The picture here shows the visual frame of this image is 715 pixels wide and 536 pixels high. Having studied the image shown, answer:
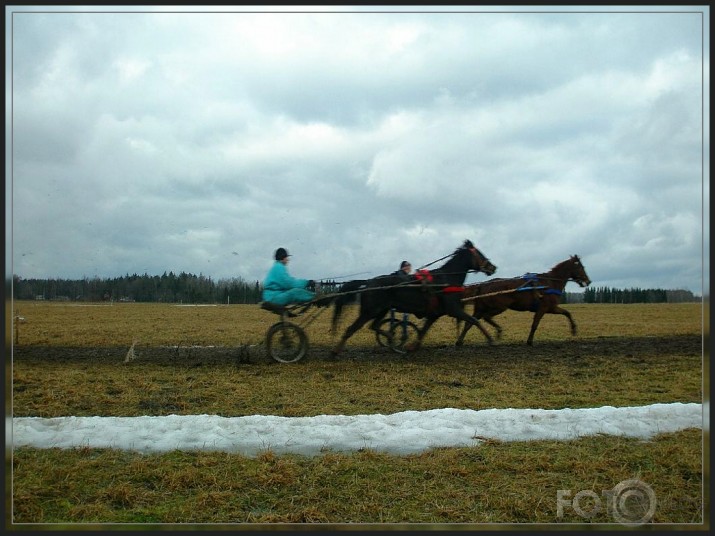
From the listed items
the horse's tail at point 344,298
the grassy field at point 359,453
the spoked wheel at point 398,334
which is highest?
the horse's tail at point 344,298

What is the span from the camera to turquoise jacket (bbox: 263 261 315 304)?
9.86m

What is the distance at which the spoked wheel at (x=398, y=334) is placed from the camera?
11.8m

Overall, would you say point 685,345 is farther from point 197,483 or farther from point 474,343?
point 197,483

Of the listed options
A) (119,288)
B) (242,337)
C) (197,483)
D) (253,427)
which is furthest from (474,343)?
(197,483)

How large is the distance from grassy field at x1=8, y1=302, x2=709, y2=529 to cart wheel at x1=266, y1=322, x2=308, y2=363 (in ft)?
0.90

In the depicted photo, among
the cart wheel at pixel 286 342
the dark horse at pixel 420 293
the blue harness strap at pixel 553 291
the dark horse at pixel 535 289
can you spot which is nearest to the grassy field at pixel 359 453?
the cart wheel at pixel 286 342

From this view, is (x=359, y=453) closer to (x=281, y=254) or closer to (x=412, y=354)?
(x=281, y=254)

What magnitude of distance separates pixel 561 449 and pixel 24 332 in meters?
12.5

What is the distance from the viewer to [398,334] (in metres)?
12.5

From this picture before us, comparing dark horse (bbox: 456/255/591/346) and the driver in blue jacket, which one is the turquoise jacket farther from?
dark horse (bbox: 456/255/591/346)

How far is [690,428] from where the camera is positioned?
498 cm

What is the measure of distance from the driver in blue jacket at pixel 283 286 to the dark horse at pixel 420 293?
0.91 m

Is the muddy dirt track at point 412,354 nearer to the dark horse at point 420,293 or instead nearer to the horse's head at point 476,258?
the dark horse at point 420,293

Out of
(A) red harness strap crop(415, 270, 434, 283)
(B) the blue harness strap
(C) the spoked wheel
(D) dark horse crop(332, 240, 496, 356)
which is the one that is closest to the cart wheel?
(D) dark horse crop(332, 240, 496, 356)
